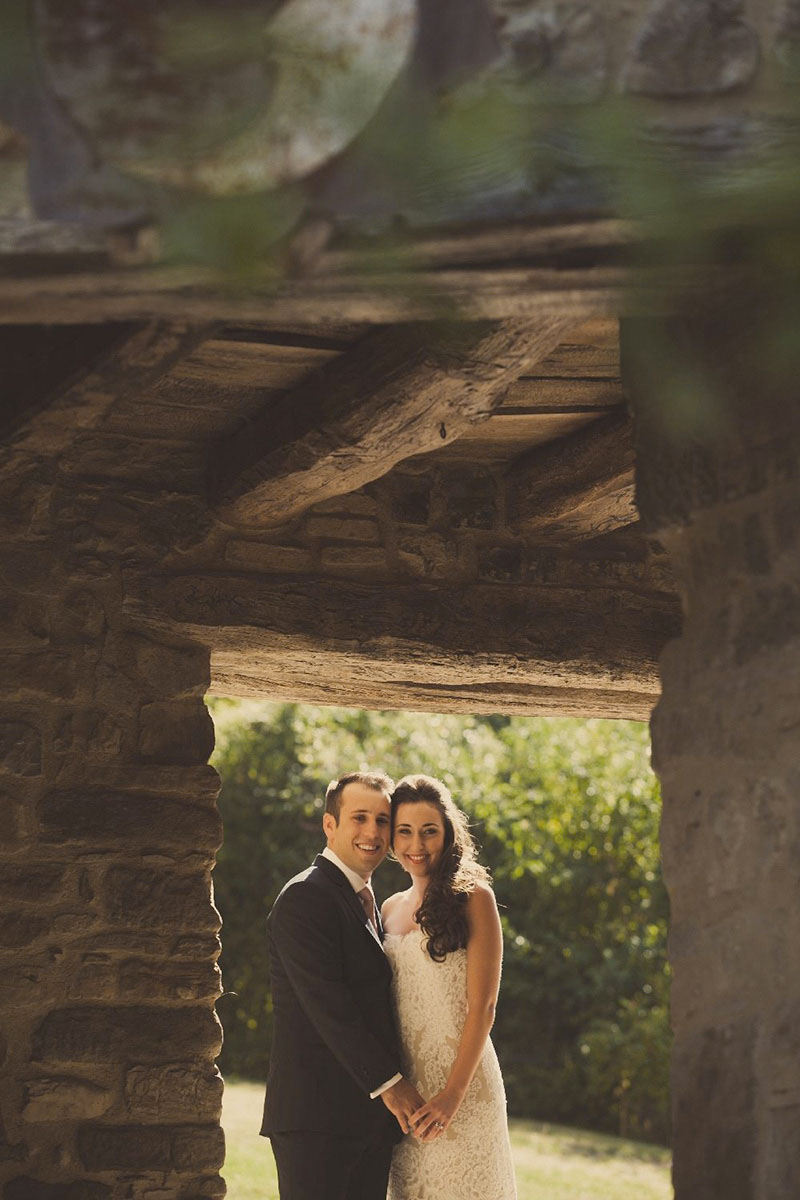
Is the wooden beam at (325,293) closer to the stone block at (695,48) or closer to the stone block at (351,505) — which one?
the stone block at (695,48)

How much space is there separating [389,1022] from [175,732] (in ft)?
3.15

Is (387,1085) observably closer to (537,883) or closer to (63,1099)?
(63,1099)

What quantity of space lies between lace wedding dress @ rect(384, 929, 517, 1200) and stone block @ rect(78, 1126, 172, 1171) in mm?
597

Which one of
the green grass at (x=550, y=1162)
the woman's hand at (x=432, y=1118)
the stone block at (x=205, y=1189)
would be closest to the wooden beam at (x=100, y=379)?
the woman's hand at (x=432, y=1118)

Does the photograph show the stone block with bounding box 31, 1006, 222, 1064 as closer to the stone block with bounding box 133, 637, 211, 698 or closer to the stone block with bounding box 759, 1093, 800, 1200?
the stone block with bounding box 133, 637, 211, 698

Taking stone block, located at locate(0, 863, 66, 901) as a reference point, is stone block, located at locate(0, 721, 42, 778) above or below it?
above

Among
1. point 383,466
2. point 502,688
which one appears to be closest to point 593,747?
point 502,688

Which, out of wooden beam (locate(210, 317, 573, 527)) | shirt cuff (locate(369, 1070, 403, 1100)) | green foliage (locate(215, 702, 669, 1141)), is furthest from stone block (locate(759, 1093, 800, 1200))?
green foliage (locate(215, 702, 669, 1141))

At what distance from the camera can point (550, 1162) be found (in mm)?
8164

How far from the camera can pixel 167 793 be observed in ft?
13.2

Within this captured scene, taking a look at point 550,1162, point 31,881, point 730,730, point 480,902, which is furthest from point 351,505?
point 550,1162

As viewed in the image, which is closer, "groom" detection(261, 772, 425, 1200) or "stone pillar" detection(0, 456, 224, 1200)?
"groom" detection(261, 772, 425, 1200)

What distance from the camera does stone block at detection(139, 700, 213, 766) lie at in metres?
4.04

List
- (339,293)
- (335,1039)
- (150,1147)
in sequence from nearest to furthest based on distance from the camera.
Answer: (339,293) < (335,1039) < (150,1147)
